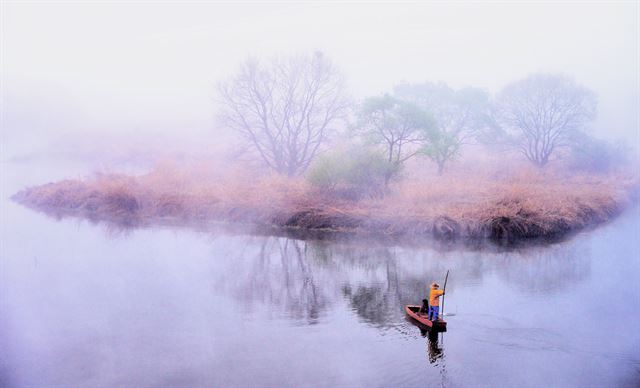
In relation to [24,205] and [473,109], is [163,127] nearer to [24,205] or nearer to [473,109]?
[24,205]

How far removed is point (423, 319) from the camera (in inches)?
413

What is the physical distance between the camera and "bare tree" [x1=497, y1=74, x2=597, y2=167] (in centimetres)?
3341

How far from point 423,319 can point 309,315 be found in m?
2.53

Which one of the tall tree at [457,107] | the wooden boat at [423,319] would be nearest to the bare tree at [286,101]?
the tall tree at [457,107]

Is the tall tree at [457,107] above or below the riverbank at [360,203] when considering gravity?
above

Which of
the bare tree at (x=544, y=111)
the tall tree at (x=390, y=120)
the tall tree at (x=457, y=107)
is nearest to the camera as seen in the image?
the tall tree at (x=390, y=120)

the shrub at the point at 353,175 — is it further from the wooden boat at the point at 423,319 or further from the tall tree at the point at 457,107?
the wooden boat at the point at 423,319

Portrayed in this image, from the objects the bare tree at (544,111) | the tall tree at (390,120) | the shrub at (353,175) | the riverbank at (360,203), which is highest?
the bare tree at (544,111)

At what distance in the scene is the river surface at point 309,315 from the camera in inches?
345

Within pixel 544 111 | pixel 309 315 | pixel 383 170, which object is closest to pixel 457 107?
pixel 544 111

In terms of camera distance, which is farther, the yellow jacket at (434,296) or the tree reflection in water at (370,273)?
the tree reflection in water at (370,273)

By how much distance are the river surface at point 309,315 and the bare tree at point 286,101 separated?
36.4ft

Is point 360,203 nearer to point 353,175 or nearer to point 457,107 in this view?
point 353,175

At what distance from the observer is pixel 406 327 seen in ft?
35.1
